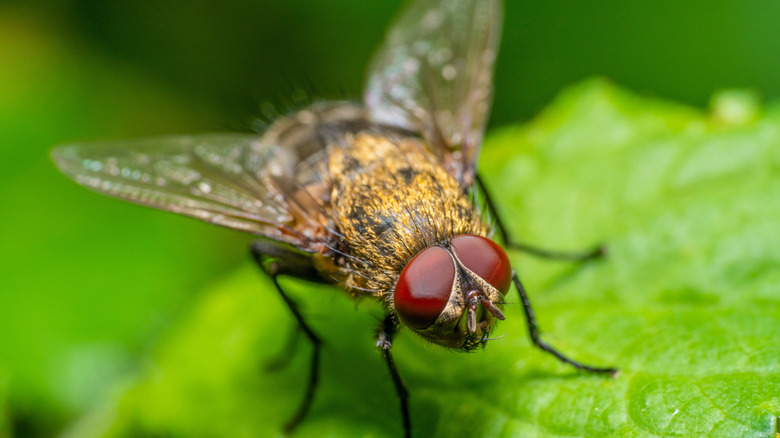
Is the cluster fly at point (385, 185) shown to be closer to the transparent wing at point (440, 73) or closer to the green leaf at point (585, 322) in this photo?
the transparent wing at point (440, 73)

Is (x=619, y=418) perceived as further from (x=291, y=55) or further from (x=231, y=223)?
(x=291, y=55)

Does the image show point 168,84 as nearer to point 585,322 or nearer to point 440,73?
point 440,73

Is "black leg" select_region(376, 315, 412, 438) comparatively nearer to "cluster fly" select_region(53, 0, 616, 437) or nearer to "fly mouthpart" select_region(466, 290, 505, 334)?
"cluster fly" select_region(53, 0, 616, 437)

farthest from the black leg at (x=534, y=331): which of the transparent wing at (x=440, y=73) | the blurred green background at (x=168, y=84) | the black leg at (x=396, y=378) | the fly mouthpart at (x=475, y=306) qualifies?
the blurred green background at (x=168, y=84)

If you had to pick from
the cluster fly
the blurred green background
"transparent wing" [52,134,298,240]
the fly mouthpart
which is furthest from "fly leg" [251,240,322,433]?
the blurred green background

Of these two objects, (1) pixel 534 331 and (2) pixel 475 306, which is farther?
Answer: (1) pixel 534 331

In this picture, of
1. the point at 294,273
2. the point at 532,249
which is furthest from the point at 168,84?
the point at 532,249

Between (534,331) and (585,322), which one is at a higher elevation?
(534,331)

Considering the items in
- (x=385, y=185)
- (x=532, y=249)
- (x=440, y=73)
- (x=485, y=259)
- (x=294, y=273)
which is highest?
(x=440, y=73)
